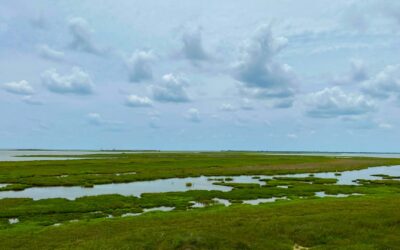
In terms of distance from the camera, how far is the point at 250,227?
23812 mm

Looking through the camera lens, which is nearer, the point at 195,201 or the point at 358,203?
the point at 358,203

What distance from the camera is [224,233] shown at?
2225cm

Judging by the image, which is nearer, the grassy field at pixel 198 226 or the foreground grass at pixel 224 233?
the foreground grass at pixel 224 233

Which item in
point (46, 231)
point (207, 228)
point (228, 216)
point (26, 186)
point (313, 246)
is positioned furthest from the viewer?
point (26, 186)

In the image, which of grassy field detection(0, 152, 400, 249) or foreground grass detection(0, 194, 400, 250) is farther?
grassy field detection(0, 152, 400, 249)

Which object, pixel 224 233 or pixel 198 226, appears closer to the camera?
pixel 224 233

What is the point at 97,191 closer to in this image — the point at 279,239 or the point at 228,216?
the point at 228,216

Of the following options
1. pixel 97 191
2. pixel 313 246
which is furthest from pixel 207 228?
pixel 97 191

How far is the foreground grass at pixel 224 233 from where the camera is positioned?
2039 centimetres

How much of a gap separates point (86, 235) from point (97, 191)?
30182 millimetres

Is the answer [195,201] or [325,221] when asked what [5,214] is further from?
[325,221]

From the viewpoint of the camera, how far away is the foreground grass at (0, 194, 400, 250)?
20391 millimetres

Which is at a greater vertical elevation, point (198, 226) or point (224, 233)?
point (224, 233)

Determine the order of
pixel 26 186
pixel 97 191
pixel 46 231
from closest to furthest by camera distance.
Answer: pixel 46 231, pixel 97 191, pixel 26 186
